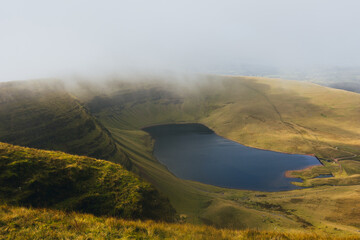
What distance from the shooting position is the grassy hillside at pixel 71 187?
41.7 feet

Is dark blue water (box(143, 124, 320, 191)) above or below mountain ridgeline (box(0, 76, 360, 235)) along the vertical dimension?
below

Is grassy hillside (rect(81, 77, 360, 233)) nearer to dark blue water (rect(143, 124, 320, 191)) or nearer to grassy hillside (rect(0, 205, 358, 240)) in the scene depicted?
dark blue water (rect(143, 124, 320, 191))

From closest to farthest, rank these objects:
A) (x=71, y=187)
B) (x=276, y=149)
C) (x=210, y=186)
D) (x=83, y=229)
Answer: (x=83, y=229) < (x=71, y=187) < (x=210, y=186) < (x=276, y=149)

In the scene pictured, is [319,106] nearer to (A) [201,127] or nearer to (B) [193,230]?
(A) [201,127]

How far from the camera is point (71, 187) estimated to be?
1445 centimetres

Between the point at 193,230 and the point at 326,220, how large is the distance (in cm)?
6263

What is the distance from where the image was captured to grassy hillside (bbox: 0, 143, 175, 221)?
12711 mm

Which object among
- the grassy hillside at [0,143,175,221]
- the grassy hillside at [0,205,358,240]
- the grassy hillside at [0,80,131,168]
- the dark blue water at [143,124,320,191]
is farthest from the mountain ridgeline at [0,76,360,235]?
the dark blue water at [143,124,320,191]

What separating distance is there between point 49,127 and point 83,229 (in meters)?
65.8

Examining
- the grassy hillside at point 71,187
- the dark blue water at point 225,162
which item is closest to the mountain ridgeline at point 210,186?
the grassy hillside at point 71,187

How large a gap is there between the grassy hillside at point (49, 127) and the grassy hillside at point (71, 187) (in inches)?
1884

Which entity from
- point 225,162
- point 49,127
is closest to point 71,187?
point 49,127

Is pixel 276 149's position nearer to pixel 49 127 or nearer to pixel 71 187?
pixel 49 127

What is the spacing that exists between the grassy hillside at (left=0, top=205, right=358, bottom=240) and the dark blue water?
82861 millimetres
